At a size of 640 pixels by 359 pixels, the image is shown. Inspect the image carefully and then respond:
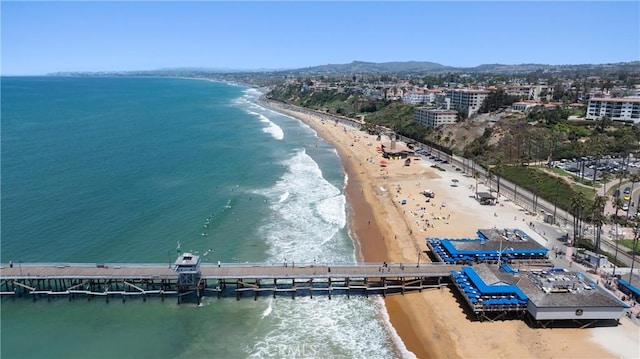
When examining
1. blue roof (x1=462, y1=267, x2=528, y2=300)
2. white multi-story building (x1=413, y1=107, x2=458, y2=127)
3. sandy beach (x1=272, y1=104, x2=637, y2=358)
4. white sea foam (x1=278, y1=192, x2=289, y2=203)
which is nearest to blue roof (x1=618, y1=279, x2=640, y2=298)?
sandy beach (x1=272, y1=104, x2=637, y2=358)

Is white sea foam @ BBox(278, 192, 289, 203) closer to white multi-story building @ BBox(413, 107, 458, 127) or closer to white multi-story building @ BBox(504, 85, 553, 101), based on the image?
white multi-story building @ BBox(413, 107, 458, 127)

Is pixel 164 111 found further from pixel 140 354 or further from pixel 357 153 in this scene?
pixel 140 354

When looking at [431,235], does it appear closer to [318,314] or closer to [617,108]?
[318,314]

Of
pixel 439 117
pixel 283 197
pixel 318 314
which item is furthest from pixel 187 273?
pixel 439 117

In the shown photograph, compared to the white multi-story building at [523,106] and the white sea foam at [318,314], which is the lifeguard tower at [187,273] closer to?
the white sea foam at [318,314]

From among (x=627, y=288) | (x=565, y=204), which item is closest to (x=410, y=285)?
(x=627, y=288)

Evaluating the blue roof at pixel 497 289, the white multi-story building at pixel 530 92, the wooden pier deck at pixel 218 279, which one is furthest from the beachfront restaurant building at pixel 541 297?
the white multi-story building at pixel 530 92
